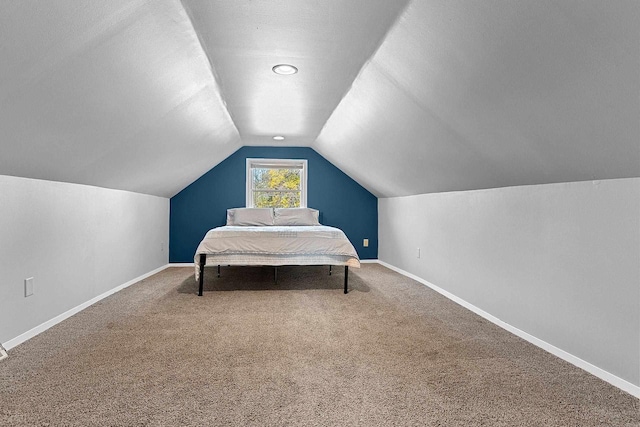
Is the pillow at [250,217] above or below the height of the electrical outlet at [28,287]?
above

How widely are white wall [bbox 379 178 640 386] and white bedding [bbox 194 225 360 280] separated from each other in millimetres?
1139

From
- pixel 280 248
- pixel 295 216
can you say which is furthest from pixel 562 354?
pixel 295 216

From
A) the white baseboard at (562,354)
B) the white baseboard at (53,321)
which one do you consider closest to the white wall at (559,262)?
the white baseboard at (562,354)

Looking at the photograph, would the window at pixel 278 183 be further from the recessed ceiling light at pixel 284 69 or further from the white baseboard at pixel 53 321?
the recessed ceiling light at pixel 284 69

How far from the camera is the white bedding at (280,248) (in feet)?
12.4

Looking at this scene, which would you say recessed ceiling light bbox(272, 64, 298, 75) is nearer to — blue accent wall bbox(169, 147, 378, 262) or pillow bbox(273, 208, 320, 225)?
pillow bbox(273, 208, 320, 225)

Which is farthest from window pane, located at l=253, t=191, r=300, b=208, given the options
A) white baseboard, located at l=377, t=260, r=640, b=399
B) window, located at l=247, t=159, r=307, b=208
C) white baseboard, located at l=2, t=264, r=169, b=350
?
white baseboard, located at l=377, t=260, r=640, b=399

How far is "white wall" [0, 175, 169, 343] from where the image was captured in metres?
2.28

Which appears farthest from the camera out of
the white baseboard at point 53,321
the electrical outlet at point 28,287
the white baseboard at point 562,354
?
the electrical outlet at point 28,287

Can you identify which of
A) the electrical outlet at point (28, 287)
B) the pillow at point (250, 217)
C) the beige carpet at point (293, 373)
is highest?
the pillow at point (250, 217)

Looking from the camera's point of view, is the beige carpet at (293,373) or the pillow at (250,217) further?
the pillow at (250,217)

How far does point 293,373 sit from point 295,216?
3.59 metres

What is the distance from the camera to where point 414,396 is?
5.55 feet

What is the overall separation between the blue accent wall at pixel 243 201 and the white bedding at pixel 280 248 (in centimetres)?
195
